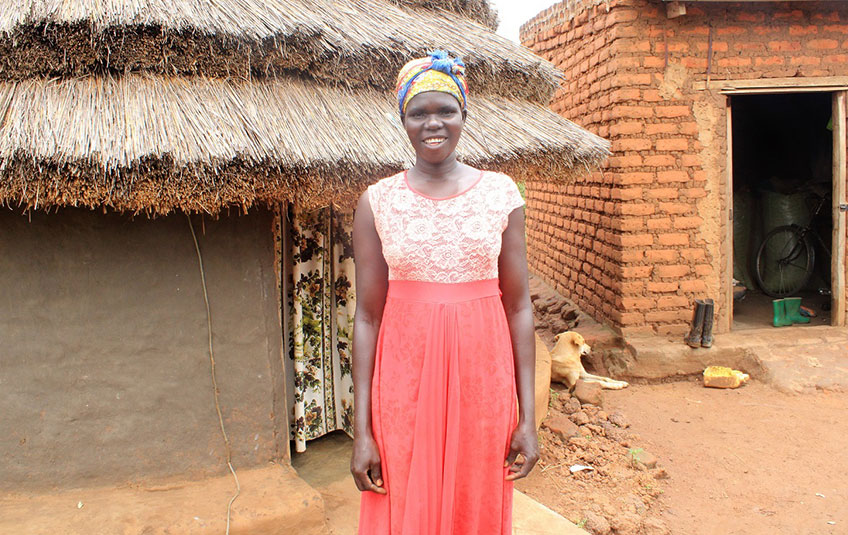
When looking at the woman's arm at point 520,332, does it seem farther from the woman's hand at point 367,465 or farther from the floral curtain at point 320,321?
the floral curtain at point 320,321

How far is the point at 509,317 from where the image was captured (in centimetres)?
205

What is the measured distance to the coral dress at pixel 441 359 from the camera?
1917 mm

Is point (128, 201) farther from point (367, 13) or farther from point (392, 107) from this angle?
point (367, 13)

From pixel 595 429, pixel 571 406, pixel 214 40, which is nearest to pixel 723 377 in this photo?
pixel 571 406

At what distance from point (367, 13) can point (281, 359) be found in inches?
76.2

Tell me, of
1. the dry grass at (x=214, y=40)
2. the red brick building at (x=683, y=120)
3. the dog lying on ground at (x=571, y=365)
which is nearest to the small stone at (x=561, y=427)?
the dog lying on ground at (x=571, y=365)

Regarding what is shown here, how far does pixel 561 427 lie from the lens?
4.84m

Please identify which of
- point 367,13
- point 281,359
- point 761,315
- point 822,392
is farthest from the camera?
point 761,315

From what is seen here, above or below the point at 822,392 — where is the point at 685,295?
above

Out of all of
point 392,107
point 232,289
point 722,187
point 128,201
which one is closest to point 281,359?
point 232,289

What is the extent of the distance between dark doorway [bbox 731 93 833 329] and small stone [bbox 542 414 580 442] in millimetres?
2775

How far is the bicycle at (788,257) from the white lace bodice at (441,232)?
6923 millimetres

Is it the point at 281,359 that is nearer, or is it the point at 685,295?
the point at 281,359

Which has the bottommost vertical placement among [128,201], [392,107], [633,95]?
[128,201]
